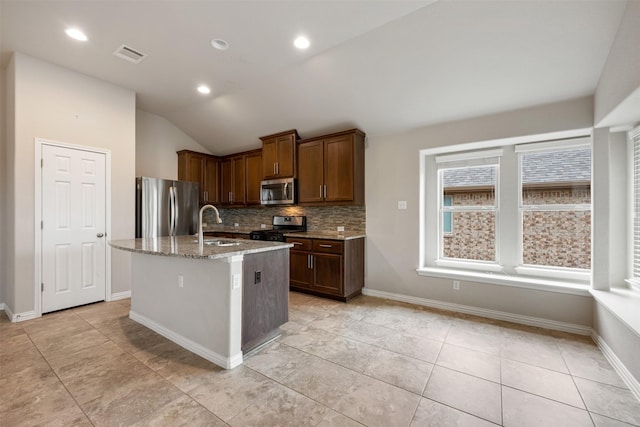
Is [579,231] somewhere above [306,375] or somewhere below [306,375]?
above

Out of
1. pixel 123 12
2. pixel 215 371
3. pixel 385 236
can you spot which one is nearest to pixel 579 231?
pixel 385 236

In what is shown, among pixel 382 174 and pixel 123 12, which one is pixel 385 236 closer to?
pixel 382 174

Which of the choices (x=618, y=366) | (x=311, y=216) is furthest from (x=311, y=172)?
(x=618, y=366)

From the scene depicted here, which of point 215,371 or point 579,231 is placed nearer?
point 215,371

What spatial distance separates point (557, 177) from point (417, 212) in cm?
159

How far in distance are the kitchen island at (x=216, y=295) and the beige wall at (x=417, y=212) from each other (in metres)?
1.86

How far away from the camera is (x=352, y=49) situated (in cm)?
294

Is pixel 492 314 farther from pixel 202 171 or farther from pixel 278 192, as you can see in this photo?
pixel 202 171

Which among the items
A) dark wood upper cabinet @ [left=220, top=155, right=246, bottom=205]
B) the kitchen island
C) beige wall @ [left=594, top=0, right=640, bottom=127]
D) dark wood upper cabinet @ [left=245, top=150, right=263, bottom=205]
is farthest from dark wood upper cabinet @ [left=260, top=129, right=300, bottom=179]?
beige wall @ [left=594, top=0, right=640, bottom=127]

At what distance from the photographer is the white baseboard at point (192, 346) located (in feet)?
7.22

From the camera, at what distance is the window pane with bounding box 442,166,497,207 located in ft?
11.8

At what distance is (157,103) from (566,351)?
6143 millimetres

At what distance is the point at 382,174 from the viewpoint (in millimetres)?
4117

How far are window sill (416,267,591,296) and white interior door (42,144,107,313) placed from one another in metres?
4.38
